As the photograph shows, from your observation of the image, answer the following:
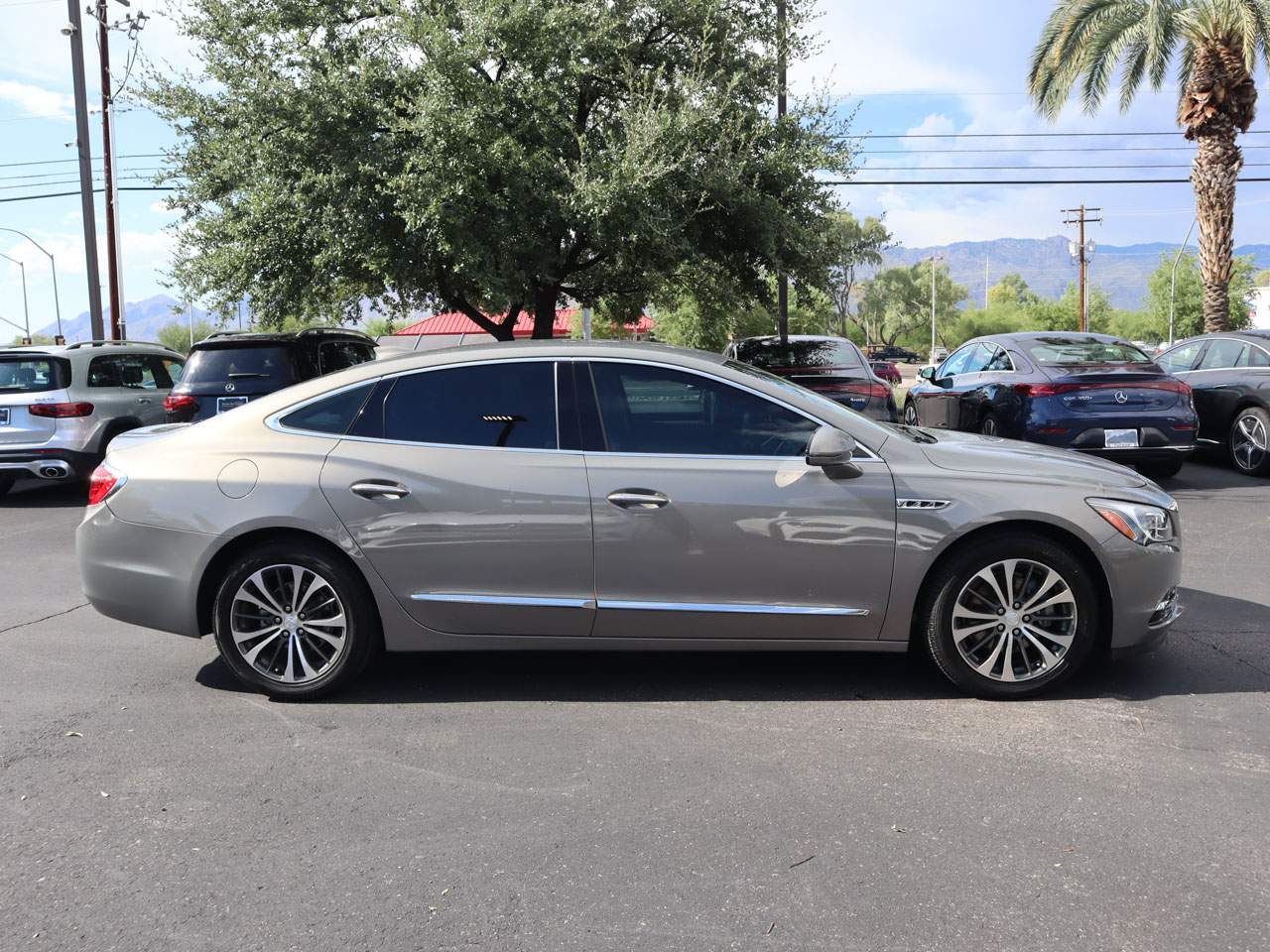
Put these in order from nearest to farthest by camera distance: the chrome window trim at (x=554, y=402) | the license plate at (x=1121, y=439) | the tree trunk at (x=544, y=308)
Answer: the chrome window trim at (x=554, y=402) < the license plate at (x=1121, y=439) < the tree trunk at (x=544, y=308)

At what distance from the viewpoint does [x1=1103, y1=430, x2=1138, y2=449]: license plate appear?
396 inches

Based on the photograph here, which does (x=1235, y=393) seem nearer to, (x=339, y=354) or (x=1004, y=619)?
(x=1004, y=619)

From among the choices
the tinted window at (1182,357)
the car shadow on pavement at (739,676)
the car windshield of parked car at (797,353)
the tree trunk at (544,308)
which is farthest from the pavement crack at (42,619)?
the tinted window at (1182,357)

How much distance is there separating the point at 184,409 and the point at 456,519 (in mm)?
6866

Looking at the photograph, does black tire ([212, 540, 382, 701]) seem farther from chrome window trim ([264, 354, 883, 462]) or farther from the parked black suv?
the parked black suv

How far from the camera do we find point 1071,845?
3188 millimetres

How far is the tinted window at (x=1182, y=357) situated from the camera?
1242 centimetres

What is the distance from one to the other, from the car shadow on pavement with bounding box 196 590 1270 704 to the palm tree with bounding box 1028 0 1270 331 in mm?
15838

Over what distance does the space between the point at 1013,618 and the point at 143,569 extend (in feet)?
12.5

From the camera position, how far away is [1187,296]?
72188 mm

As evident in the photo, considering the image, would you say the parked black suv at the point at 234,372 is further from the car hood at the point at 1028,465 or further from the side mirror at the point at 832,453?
the car hood at the point at 1028,465

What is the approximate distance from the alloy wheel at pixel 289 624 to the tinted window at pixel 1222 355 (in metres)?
10.8

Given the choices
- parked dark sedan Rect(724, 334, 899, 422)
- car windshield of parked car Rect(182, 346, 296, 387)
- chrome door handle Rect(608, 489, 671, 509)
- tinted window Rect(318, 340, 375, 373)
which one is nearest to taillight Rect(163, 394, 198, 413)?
car windshield of parked car Rect(182, 346, 296, 387)

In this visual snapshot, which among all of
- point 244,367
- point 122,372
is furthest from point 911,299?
point 244,367
